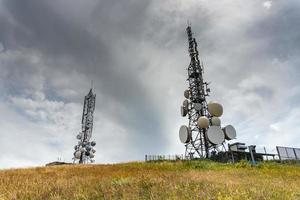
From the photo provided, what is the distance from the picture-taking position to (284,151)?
3003 cm

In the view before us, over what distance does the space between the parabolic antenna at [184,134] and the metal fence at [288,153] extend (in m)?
12.3

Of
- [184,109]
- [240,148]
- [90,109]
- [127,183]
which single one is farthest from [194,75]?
[127,183]

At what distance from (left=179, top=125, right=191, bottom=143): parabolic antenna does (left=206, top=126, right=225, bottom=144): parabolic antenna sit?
11.2ft

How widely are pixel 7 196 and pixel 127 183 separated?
3652mm

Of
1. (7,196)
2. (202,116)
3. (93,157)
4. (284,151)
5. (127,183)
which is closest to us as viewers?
(7,196)

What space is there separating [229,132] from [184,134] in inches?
262

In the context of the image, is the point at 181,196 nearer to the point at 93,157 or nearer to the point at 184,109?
the point at 184,109

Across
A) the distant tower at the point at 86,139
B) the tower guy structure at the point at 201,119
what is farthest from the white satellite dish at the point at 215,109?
the distant tower at the point at 86,139

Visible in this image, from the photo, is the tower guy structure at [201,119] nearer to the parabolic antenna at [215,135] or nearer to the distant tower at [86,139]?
the parabolic antenna at [215,135]

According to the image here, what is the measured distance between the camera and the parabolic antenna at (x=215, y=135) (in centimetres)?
3406

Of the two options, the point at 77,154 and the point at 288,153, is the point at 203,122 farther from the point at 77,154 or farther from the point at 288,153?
the point at 77,154

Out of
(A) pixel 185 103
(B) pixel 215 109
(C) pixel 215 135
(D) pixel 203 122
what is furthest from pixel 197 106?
(C) pixel 215 135

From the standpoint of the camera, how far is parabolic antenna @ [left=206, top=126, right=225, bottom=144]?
3406 centimetres

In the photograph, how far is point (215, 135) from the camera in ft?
113
